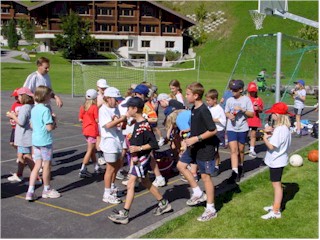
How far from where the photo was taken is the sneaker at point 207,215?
6277 millimetres

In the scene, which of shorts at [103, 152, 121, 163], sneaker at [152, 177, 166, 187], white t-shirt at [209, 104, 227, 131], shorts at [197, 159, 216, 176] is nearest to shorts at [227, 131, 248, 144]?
white t-shirt at [209, 104, 227, 131]

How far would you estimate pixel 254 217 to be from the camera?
6434 mm

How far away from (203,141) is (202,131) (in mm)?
191

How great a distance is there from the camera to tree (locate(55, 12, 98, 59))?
5812cm

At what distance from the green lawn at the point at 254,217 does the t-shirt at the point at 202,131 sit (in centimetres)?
91

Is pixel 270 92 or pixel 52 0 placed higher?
pixel 52 0

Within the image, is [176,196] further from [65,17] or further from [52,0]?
[52,0]

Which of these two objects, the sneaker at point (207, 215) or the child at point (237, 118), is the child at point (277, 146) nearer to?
the sneaker at point (207, 215)

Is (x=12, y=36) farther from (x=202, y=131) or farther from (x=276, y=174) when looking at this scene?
(x=276, y=174)

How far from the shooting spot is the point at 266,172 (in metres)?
9.16

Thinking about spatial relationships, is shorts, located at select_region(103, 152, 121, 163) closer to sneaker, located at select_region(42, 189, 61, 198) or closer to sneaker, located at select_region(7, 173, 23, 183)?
sneaker, located at select_region(42, 189, 61, 198)

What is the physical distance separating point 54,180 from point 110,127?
2291mm

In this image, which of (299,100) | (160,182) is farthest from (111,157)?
(299,100)

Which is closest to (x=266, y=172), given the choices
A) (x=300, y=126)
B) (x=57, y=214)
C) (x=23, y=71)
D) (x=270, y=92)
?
(x=57, y=214)
